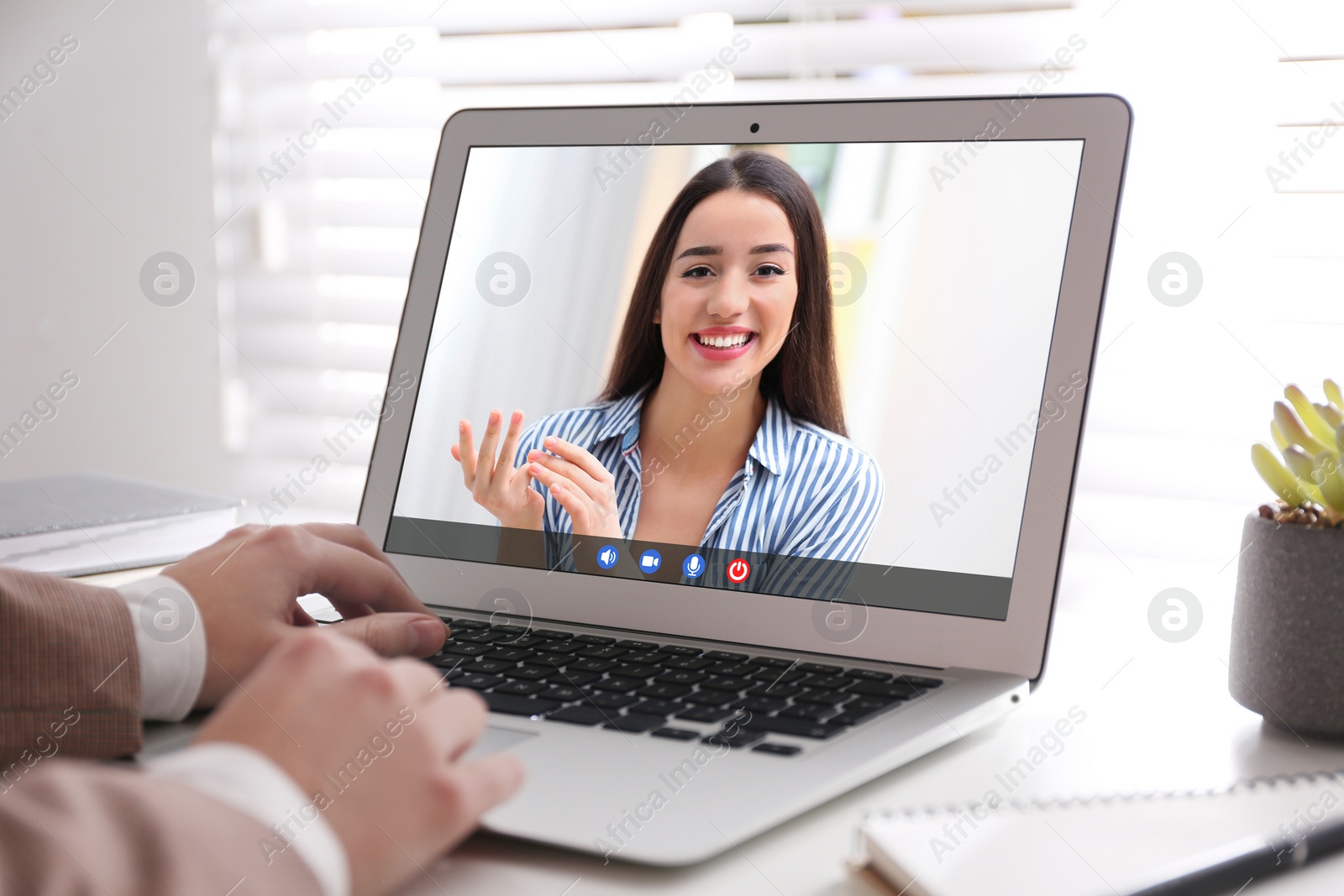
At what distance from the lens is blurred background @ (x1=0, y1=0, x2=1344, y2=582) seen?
113 cm

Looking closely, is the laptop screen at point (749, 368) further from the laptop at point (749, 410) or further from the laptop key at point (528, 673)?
the laptop key at point (528, 673)

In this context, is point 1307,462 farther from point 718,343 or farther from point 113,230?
point 113,230

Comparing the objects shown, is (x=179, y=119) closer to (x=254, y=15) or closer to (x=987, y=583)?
(x=254, y=15)

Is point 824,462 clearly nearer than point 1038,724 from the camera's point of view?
No

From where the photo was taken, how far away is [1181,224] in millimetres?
1166

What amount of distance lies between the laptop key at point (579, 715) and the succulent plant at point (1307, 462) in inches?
15.7

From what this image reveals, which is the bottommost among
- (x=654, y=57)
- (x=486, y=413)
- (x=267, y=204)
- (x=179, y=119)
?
(x=486, y=413)

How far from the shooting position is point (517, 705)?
560mm

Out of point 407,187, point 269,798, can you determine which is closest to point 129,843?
point 269,798

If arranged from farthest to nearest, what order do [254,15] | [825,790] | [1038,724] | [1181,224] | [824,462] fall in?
[254,15] → [1181,224] → [824,462] → [1038,724] → [825,790]

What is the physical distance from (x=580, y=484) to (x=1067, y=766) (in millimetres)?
396

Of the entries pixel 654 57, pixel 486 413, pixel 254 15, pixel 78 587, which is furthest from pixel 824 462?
pixel 254 15

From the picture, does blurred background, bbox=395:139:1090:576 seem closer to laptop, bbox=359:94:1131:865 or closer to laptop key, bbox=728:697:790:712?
laptop, bbox=359:94:1131:865

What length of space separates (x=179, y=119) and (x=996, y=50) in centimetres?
126
